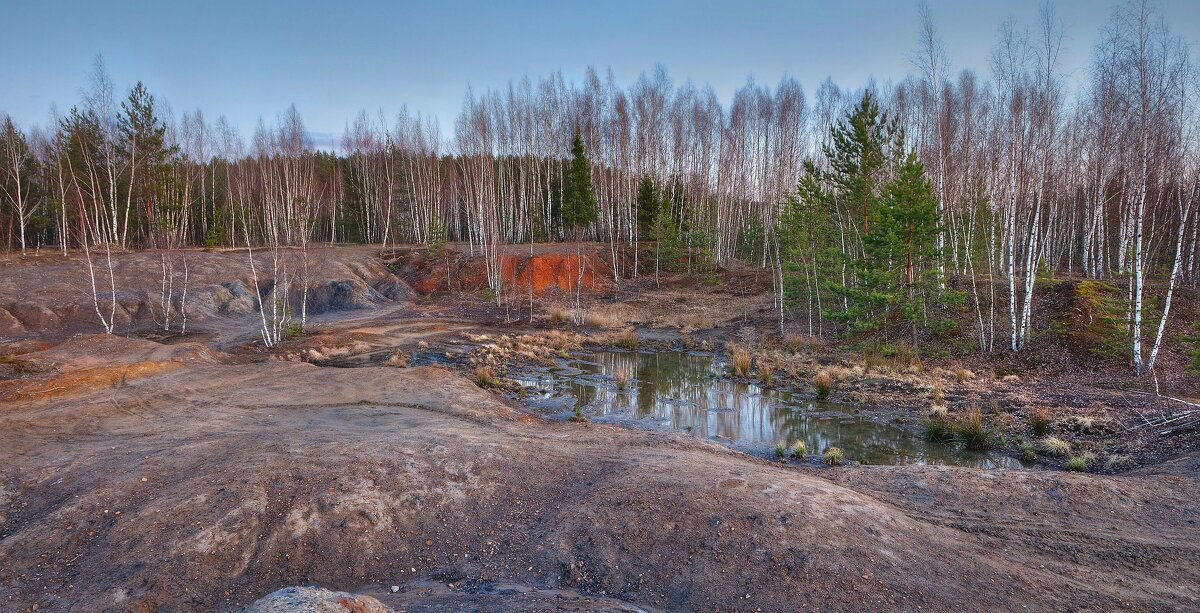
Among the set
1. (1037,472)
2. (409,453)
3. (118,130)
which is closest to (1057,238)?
(1037,472)

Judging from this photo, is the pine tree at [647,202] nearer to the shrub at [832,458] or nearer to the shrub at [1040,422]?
the shrub at [1040,422]

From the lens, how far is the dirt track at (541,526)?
568 centimetres

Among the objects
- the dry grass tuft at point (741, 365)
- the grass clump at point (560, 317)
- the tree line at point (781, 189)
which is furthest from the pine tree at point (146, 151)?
the dry grass tuft at point (741, 365)

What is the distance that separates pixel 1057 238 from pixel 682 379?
32.1m

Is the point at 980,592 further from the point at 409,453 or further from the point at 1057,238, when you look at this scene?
the point at 1057,238

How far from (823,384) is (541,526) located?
40.8ft

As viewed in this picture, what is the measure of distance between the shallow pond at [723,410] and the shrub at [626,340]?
3059 mm

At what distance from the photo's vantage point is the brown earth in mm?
5660

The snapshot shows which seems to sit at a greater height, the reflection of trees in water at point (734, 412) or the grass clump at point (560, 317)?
the grass clump at point (560, 317)

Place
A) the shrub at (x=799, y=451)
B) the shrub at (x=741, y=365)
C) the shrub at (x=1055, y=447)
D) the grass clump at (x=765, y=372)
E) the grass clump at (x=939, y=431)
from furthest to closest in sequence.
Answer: the shrub at (x=741, y=365) < the grass clump at (x=765, y=372) < the grass clump at (x=939, y=431) < the shrub at (x=799, y=451) < the shrub at (x=1055, y=447)

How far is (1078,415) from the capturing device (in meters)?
12.7

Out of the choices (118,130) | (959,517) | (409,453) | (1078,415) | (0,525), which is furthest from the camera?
(118,130)

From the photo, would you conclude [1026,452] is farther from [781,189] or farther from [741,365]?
[781,189]

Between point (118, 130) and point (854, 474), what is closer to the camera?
point (854, 474)
